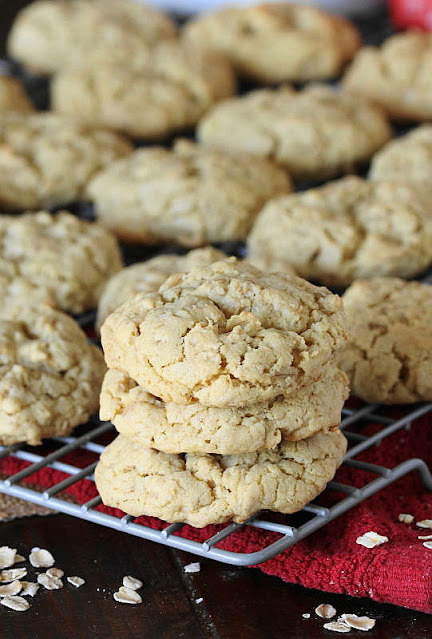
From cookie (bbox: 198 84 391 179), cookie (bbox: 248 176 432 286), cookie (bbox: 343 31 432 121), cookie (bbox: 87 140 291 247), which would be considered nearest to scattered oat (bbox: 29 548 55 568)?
cookie (bbox: 248 176 432 286)

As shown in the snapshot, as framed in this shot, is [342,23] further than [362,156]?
Yes

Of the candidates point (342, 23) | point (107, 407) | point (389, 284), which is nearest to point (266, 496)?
point (107, 407)

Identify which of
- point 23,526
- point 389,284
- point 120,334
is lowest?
point 23,526

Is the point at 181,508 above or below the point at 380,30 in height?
below

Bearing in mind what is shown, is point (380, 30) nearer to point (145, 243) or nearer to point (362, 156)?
point (362, 156)

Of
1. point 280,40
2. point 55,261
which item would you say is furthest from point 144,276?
point 280,40

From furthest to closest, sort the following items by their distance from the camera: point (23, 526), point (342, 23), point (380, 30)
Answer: point (380, 30), point (342, 23), point (23, 526)

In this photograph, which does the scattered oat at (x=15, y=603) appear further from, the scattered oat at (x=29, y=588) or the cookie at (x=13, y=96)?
the cookie at (x=13, y=96)
